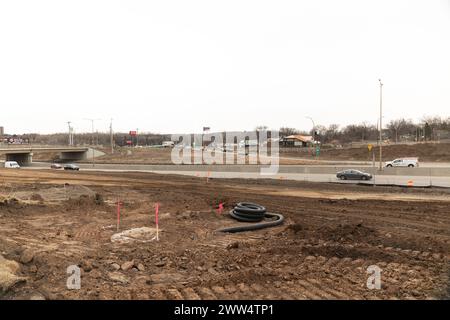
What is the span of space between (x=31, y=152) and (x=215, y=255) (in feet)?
301

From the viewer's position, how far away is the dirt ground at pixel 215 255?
7750 millimetres

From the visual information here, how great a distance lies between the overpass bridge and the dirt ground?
74.0 metres

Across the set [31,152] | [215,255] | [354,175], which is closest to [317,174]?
[354,175]

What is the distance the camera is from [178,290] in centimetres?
778

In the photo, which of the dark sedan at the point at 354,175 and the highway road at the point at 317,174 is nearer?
the highway road at the point at 317,174

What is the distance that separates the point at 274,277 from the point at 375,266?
289 cm

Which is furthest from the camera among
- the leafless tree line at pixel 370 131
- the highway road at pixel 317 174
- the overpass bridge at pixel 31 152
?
the leafless tree line at pixel 370 131

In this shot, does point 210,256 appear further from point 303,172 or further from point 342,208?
point 303,172

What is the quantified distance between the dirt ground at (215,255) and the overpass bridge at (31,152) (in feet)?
243

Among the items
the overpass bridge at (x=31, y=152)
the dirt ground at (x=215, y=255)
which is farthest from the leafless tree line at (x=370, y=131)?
the dirt ground at (x=215, y=255)

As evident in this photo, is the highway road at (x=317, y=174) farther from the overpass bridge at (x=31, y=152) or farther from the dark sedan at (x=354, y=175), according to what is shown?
the overpass bridge at (x=31, y=152)

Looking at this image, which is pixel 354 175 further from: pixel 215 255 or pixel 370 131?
pixel 370 131

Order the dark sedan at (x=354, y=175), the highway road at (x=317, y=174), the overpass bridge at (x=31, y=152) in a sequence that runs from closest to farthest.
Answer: the highway road at (x=317, y=174)
the dark sedan at (x=354, y=175)
the overpass bridge at (x=31, y=152)
